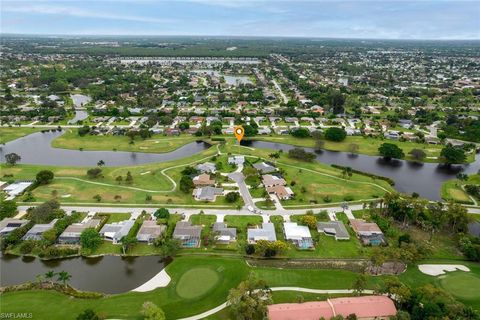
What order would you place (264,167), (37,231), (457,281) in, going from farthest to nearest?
(264,167) < (37,231) < (457,281)

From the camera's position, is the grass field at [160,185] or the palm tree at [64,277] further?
the grass field at [160,185]

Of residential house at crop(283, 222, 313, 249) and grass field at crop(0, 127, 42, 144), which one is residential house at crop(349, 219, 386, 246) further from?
grass field at crop(0, 127, 42, 144)

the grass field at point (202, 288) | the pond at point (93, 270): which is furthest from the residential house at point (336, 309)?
the pond at point (93, 270)

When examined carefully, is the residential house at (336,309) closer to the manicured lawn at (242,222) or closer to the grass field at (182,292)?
the grass field at (182,292)

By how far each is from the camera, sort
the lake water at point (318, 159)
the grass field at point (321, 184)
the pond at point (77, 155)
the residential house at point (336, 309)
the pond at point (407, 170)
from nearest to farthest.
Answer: the residential house at point (336, 309) → the grass field at point (321, 184) → the pond at point (407, 170) → the lake water at point (318, 159) → the pond at point (77, 155)

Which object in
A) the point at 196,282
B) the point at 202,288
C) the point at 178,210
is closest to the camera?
the point at 202,288

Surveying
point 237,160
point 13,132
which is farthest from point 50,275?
point 13,132

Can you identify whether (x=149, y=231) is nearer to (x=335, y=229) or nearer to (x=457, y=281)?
→ (x=335, y=229)

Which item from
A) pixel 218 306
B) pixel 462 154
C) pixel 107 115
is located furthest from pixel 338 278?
pixel 107 115
